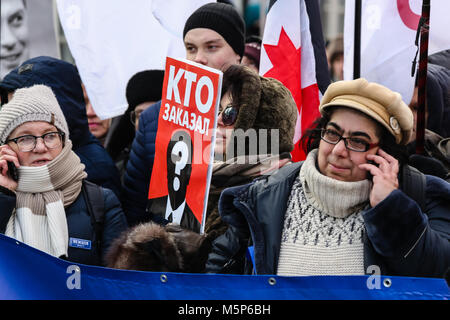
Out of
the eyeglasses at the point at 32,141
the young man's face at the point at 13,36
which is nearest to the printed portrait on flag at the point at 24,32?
the young man's face at the point at 13,36

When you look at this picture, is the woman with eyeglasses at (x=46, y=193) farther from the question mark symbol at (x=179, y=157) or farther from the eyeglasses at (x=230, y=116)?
the eyeglasses at (x=230, y=116)

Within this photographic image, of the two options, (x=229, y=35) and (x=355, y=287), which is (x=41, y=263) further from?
(x=229, y=35)

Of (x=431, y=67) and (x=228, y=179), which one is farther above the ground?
(x=431, y=67)

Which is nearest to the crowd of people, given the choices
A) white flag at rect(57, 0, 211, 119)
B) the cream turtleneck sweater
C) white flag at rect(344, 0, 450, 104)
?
the cream turtleneck sweater

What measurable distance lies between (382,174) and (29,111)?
1771mm

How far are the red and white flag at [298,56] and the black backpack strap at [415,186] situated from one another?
1219 mm

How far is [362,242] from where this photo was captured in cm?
267

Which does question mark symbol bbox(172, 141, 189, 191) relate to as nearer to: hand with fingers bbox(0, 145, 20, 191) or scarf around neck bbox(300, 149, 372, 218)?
scarf around neck bbox(300, 149, 372, 218)

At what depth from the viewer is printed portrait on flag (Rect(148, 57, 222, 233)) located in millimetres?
2961

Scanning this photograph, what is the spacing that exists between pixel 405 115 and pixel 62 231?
1648mm

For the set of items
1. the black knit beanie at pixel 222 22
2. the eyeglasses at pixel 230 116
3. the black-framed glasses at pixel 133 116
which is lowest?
the eyeglasses at pixel 230 116

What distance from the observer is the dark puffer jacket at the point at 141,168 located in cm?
401

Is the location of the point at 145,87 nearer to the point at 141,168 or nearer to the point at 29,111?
the point at 141,168
